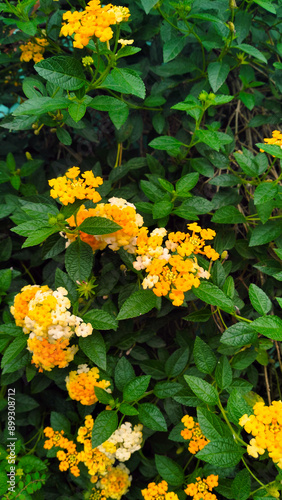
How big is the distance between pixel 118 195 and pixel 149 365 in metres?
0.60

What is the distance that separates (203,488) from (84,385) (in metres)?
0.43

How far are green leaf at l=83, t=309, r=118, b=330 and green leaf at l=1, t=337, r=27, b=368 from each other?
0.21 meters

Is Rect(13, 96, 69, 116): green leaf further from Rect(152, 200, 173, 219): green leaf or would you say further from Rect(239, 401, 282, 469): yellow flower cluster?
Rect(239, 401, 282, 469): yellow flower cluster

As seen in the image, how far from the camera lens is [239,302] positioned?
1344mm

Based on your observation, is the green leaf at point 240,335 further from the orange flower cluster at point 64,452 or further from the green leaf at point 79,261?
the orange flower cluster at point 64,452

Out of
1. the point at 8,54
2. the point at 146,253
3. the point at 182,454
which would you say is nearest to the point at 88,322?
the point at 146,253

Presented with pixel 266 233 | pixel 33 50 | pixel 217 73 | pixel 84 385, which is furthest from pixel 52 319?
pixel 33 50

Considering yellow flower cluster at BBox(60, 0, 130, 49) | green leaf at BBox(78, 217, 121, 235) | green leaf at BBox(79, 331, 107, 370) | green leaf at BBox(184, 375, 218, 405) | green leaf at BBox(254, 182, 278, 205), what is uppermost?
yellow flower cluster at BBox(60, 0, 130, 49)

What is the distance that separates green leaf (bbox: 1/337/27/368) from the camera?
127cm

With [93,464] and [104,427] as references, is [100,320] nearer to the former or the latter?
[104,427]

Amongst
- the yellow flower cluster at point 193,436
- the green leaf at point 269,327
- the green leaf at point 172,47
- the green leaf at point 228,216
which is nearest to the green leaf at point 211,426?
the yellow flower cluster at point 193,436

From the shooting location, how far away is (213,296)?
1194mm

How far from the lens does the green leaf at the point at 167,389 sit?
4.27 ft

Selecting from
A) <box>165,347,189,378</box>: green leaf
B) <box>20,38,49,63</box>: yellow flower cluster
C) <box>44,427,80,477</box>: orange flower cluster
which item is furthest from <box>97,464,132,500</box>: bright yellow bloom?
<box>20,38,49,63</box>: yellow flower cluster
